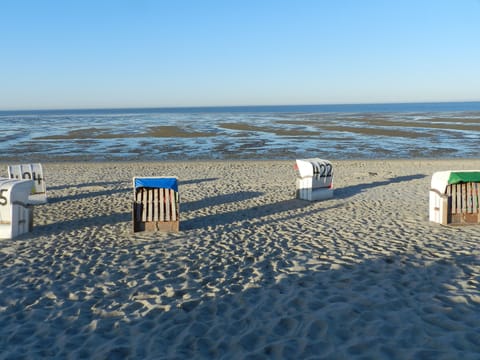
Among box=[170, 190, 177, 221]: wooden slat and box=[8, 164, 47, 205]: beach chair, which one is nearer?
box=[170, 190, 177, 221]: wooden slat

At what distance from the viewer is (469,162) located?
21.9 meters

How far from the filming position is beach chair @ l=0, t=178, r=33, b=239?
8555 mm

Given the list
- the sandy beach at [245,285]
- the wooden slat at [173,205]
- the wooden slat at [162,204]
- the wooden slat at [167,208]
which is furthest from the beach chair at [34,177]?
the wooden slat at [173,205]

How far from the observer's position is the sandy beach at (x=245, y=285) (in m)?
4.61

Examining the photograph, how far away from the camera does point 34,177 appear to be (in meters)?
12.2

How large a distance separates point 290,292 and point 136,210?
440cm

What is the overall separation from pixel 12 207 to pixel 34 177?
3.87 meters

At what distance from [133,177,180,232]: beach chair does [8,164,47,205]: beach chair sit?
448 cm

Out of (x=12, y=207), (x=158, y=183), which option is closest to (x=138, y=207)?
(x=158, y=183)

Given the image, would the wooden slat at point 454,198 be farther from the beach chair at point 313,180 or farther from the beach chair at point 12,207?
the beach chair at point 12,207

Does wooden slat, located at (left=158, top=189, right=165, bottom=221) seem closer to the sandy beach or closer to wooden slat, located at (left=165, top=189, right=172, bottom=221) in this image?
wooden slat, located at (left=165, top=189, right=172, bottom=221)

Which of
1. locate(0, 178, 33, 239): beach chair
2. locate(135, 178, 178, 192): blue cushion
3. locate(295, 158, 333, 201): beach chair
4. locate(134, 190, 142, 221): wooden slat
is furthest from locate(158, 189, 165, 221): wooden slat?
locate(295, 158, 333, 201): beach chair

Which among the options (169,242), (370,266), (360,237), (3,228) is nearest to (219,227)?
(169,242)

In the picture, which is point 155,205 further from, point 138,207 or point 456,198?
point 456,198
